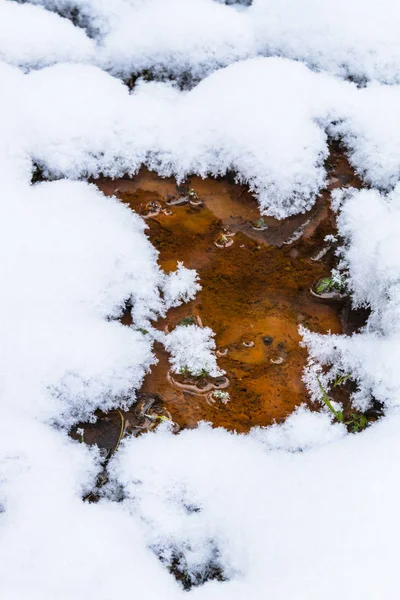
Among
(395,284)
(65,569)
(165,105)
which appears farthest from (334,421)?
(165,105)

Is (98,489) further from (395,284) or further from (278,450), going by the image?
(395,284)

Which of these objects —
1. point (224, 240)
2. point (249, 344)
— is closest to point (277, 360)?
point (249, 344)

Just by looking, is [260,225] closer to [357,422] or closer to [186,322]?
[186,322]

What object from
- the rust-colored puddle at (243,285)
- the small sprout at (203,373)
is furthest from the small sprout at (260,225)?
the small sprout at (203,373)

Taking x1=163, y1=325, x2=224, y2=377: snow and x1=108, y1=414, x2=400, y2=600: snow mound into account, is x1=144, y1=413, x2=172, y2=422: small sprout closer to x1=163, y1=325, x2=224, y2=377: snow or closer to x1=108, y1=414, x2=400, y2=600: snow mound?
x1=108, y1=414, x2=400, y2=600: snow mound

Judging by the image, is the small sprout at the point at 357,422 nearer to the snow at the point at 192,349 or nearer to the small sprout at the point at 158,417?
the snow at the point at 192,349

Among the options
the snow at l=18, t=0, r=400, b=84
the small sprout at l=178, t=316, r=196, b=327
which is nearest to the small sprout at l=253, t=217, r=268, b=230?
the small sprout at l=178, t=316, r=196, b=327
